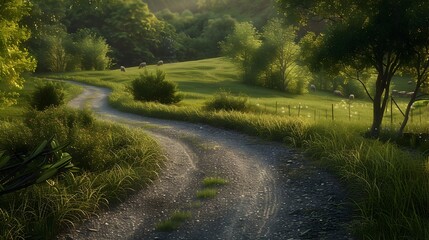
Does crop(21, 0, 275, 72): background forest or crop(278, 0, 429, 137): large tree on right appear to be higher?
crop(21, 0, 275, 72): background forest

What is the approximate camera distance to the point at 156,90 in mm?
26672

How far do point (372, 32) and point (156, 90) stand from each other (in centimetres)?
1580

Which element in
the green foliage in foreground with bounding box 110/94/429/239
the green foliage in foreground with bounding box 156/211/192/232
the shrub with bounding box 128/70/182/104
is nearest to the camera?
the green foliage in foreground with bounding box 110/94/429/239

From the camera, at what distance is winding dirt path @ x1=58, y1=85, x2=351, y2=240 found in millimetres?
7539

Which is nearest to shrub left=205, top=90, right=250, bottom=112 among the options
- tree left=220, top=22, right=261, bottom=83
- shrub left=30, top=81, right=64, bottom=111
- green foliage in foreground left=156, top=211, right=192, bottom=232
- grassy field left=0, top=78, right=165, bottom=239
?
grassy field left=0, top=78, right=165, bottom=239

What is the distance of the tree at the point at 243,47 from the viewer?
51.4 metres

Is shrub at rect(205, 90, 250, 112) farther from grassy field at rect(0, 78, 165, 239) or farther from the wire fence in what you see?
grassy field at rect(0, 78, 165, 239)

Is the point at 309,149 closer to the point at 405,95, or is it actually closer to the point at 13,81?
the point at 13,81

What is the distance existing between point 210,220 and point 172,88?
19491mm

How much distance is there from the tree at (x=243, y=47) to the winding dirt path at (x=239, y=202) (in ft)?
128

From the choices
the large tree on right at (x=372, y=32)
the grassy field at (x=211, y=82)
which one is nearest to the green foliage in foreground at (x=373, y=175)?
the large tree on right at (x=372, y=32)

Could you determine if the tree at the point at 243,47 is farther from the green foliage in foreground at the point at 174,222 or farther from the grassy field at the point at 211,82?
the green foliage in foreground at the point at 174,222

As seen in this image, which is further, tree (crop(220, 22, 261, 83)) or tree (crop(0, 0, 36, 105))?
tree (crop(220, 22, 261, 83))

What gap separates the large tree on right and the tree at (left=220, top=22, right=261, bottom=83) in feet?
115
